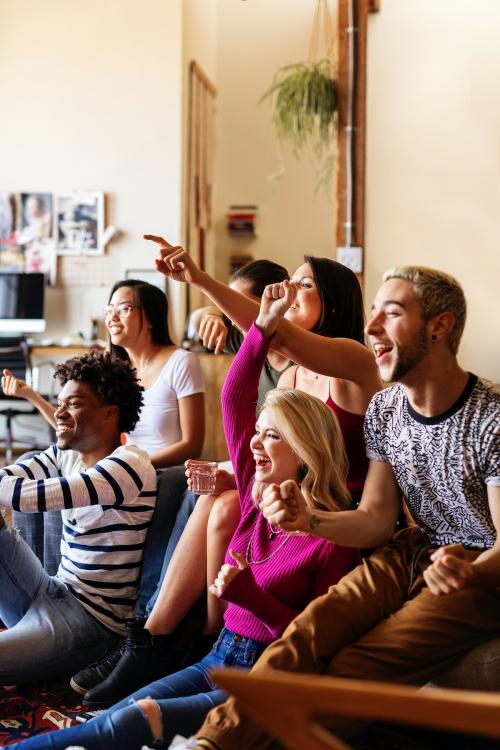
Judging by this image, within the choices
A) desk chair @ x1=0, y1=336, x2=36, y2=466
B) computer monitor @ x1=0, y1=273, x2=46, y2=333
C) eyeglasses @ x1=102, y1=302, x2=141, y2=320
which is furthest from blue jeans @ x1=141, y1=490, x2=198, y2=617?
computer monitor @ x1=0, y1=273, x2=46, y2=333

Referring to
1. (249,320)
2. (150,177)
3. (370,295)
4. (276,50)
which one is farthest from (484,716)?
(276,50)

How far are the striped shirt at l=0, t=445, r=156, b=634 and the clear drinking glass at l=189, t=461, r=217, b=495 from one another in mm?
196

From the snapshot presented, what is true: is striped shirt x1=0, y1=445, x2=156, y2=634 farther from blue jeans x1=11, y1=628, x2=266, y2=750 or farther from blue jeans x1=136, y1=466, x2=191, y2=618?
blue jeans x1=11, y1=628, x2=266, y2=750

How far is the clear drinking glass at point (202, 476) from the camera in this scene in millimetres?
2211

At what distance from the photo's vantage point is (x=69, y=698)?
2.22 meters

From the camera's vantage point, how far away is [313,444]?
6.52 feet

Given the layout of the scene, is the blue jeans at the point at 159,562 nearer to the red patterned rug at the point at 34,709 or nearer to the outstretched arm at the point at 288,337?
the red patterned rug at the point at 34,709

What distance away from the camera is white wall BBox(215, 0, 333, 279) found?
27.4 feet

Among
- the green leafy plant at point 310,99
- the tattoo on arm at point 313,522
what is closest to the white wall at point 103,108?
the green leafy plant at point 310,99

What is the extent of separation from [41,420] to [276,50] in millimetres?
4000

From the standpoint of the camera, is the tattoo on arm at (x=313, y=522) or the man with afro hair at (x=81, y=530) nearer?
the tattoo on arm at (x=313, y=522)

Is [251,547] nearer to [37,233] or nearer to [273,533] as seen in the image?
[273,533]

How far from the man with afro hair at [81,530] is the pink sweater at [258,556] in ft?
1.21

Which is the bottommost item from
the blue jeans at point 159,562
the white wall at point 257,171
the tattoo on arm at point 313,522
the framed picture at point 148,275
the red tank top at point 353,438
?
the blue jeans at point 159,562
